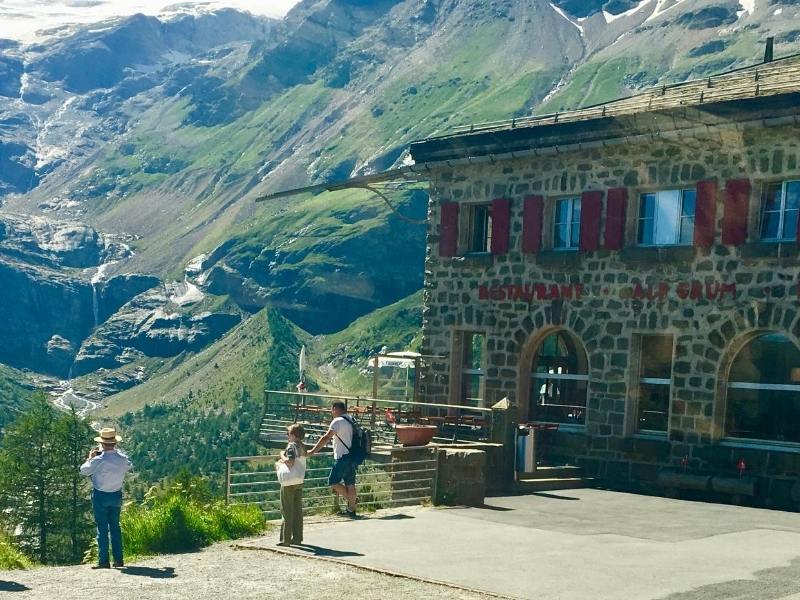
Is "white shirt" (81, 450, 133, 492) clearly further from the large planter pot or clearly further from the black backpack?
the large planter pot

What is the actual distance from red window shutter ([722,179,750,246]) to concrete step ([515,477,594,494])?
5.33 m

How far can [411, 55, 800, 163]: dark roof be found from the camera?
2512 cm

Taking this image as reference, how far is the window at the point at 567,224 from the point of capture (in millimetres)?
29047

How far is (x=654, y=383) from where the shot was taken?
89.0 ft

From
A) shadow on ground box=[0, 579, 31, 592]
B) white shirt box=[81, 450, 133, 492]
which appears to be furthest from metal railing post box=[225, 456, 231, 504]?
shadow on ground box=[0, 579, 31, 592]

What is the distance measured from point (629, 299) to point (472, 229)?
206 inches

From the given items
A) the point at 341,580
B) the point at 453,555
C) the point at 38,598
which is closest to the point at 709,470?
the point at 453,555

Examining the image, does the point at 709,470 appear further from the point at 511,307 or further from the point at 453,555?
the point at 453,555

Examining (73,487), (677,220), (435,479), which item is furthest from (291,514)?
(73,487)

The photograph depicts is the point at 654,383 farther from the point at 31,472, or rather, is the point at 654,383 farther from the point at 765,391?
the point at 31,472

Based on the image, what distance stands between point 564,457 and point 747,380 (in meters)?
4.44

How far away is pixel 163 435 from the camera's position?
16175 centimetres

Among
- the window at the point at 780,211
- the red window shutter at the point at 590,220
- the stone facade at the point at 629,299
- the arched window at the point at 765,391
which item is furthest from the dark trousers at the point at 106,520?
the red window shutter at the point at 590,220

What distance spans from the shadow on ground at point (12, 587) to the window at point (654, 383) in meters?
15.4
